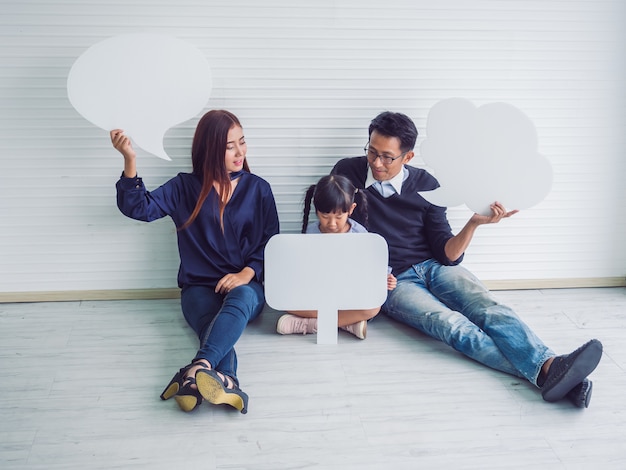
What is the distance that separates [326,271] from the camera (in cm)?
208

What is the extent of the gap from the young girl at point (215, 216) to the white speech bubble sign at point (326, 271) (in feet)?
0.44

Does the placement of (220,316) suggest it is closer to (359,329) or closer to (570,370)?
(359,329)

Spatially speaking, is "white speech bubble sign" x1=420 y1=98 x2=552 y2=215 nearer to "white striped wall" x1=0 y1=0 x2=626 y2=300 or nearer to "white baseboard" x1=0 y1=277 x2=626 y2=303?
"white striped wall" x1=0 y1=0 x2=626 y2=300

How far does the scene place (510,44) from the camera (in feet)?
7.70

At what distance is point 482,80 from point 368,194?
570mm

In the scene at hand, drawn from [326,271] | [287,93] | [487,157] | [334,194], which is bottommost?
[326,271]

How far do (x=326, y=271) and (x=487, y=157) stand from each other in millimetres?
591

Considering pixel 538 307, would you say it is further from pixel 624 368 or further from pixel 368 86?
pixel 368 86

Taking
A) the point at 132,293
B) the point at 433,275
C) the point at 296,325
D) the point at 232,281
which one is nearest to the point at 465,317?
the point at 433,275

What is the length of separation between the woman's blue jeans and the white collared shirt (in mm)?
504

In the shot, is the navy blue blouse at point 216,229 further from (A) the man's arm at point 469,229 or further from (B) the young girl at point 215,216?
(A) the man's arm at point 469,229

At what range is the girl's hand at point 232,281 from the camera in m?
2.15

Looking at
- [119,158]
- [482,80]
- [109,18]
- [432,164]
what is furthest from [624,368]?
[109,18]

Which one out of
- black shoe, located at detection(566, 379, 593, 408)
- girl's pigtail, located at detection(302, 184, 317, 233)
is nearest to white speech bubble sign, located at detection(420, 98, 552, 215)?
girl's pigtail, located at detection(302, 184, 317, 233)
